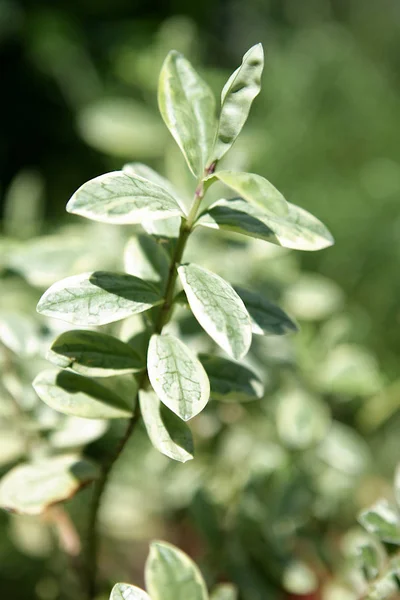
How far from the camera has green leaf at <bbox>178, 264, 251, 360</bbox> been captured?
0.37 m

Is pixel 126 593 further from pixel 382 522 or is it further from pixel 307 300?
pixel 307 300

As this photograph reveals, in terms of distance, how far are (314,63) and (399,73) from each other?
29 cm

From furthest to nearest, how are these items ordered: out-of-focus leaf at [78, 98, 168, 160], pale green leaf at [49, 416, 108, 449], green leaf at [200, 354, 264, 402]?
1. out-of-focus leaf at [78, 98, 168, 160]
2. pale green leaf at [49, 416, 108, 449]
3. green leaf at [200, 354, 264, 402]

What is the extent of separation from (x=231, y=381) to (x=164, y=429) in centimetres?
7

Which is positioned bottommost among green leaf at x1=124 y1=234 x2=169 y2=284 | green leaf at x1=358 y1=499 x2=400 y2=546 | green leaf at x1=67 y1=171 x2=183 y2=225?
green leaf at x1=358 y1=499 x2=400 y2=546

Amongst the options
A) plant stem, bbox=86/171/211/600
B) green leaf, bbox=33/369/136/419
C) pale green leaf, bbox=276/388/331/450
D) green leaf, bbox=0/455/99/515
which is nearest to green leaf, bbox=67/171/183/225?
plant stem, bbox=86/171/211/600

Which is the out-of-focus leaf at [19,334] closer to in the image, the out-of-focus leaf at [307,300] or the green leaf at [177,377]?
the green leaf at [177,377]

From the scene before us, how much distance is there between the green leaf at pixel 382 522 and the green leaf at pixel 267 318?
15 cm

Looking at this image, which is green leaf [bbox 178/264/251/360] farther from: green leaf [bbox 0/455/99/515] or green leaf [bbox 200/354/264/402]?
green leaf [bbox 0/455/99/515]

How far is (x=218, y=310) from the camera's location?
0.39m

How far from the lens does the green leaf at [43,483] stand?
51 cm

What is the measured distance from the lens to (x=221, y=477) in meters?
0.86

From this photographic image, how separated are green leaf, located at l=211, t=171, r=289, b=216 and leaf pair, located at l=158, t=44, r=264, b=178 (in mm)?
41

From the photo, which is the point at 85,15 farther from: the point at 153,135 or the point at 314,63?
the point at 153,135
